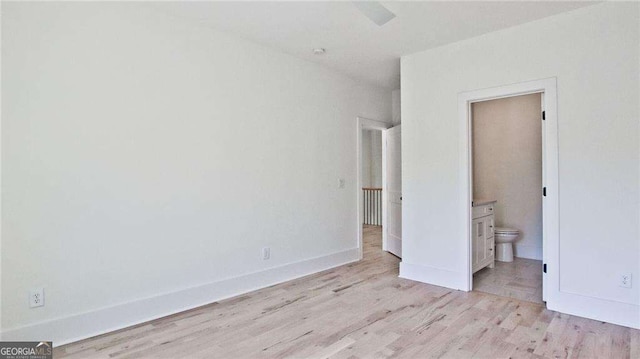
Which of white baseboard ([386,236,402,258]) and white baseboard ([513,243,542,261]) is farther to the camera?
white baseboard ([386,236,402,258])

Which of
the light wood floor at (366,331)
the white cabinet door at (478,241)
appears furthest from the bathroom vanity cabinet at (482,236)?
the light wood floor at (366,331)

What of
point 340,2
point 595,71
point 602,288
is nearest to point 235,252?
point 340,2

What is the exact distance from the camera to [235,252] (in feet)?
11.4

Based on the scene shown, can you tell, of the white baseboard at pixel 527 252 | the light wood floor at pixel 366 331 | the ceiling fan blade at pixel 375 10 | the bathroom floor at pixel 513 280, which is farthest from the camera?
the white baseboard at pixel 527 252

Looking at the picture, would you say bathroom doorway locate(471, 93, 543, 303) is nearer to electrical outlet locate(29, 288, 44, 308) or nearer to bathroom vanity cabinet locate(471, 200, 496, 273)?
bathroom vanity cabinet locate(471, 200, 496, 273)

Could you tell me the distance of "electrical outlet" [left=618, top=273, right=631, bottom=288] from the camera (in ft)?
8.89

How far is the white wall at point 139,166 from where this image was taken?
2.32 meters

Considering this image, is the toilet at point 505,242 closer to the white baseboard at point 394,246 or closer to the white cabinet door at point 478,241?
the white cabinet door at point 478,241

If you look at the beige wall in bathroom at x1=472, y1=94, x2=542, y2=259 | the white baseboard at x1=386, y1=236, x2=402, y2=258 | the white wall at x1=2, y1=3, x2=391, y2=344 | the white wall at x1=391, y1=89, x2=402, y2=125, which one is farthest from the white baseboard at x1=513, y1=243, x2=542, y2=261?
the white wall at x1=2, y1=3, x2=391, y2=344

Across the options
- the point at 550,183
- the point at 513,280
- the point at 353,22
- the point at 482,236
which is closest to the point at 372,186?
the point at 482,236

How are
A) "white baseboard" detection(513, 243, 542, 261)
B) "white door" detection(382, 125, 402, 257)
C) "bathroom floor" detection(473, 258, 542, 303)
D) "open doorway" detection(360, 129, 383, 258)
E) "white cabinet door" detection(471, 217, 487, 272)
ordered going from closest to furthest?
1. "bathroom floor" detection(473, 258, 542, 303)
2. "white cabinet door" detection(471, 217, 487, 272)
3. "white baseboard" detection(513, 243, 542, 261)
4. "white door" detection(382, 125, 402, 257)
5. "open doorway" detection(360, 129, 383, 258)

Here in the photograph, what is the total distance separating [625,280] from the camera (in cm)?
272

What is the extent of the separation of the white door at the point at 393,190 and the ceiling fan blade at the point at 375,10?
2.86 meters

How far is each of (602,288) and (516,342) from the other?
102 cm
